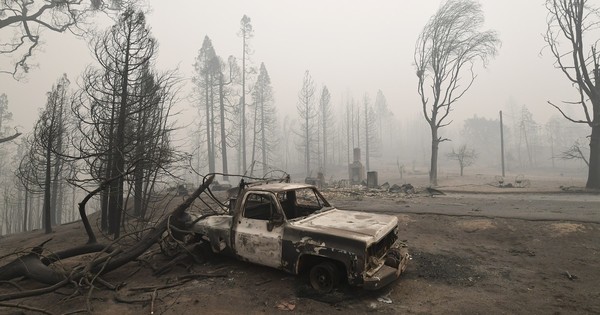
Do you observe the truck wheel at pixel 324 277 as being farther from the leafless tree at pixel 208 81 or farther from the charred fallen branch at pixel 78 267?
the leafless tree at pixel 208 81

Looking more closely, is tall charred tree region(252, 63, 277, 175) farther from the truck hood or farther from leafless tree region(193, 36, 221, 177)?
the truck hood

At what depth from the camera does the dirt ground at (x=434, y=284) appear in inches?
165

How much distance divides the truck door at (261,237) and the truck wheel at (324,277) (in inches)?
22.5

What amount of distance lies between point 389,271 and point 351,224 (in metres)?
0.83

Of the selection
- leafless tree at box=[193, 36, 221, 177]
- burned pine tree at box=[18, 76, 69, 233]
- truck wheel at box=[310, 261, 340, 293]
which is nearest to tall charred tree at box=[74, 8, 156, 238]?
burned pine tree at box=[18, 76, 69, 233]

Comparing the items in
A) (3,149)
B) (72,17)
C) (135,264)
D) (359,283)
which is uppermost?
(72,17)

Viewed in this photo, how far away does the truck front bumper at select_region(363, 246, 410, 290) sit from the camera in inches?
158

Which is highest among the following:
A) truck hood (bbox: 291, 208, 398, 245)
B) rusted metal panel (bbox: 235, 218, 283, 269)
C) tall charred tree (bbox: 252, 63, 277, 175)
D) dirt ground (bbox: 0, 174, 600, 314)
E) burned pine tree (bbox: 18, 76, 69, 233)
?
tall charred tree (bbox: 252, 63, 277, 175)

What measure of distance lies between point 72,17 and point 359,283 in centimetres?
2112

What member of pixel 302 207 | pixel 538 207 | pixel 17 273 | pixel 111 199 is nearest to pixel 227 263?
pixel 302 207

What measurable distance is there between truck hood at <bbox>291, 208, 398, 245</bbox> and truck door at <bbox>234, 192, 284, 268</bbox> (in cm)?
37

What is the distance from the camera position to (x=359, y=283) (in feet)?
13.2

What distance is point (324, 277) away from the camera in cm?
448

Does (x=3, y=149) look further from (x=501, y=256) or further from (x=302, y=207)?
(x=501, y=256)
